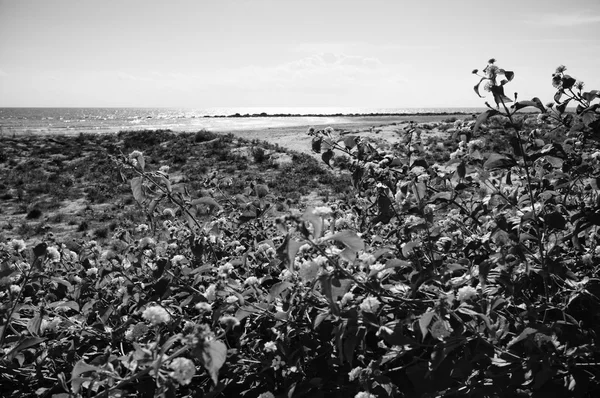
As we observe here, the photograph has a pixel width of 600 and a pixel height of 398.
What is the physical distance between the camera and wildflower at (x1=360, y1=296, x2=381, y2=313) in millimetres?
1440

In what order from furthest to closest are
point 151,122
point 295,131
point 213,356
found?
point 151,122 → point 295,131 → point 213,356

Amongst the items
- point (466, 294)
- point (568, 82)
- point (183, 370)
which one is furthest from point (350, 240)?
point (568, 82)

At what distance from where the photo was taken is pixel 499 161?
1667 mm

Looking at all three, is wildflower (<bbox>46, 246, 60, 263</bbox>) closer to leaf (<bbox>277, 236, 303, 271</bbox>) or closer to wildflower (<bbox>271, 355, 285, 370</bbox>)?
wildflower (<bbox>271, 355, 285, 370</bbox>)

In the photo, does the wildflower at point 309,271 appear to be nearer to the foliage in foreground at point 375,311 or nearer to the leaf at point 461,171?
the foliage in foreground at point 375,311

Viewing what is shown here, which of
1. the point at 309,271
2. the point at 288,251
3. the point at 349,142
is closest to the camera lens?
the point at 288,251

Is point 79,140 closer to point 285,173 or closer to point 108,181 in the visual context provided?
point 108,181

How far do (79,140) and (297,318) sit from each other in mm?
21135

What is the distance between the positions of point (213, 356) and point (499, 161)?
4.26 feet

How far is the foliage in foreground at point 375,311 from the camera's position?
53.9 inches

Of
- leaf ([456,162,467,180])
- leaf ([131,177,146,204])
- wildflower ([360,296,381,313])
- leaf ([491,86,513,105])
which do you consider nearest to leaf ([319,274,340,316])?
wildflower ([360,296,381,313])

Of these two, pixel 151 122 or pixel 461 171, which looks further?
pixel 151 122

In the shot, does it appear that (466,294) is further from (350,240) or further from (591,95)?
(591,95)

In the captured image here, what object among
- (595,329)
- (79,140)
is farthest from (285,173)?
(79,140)
